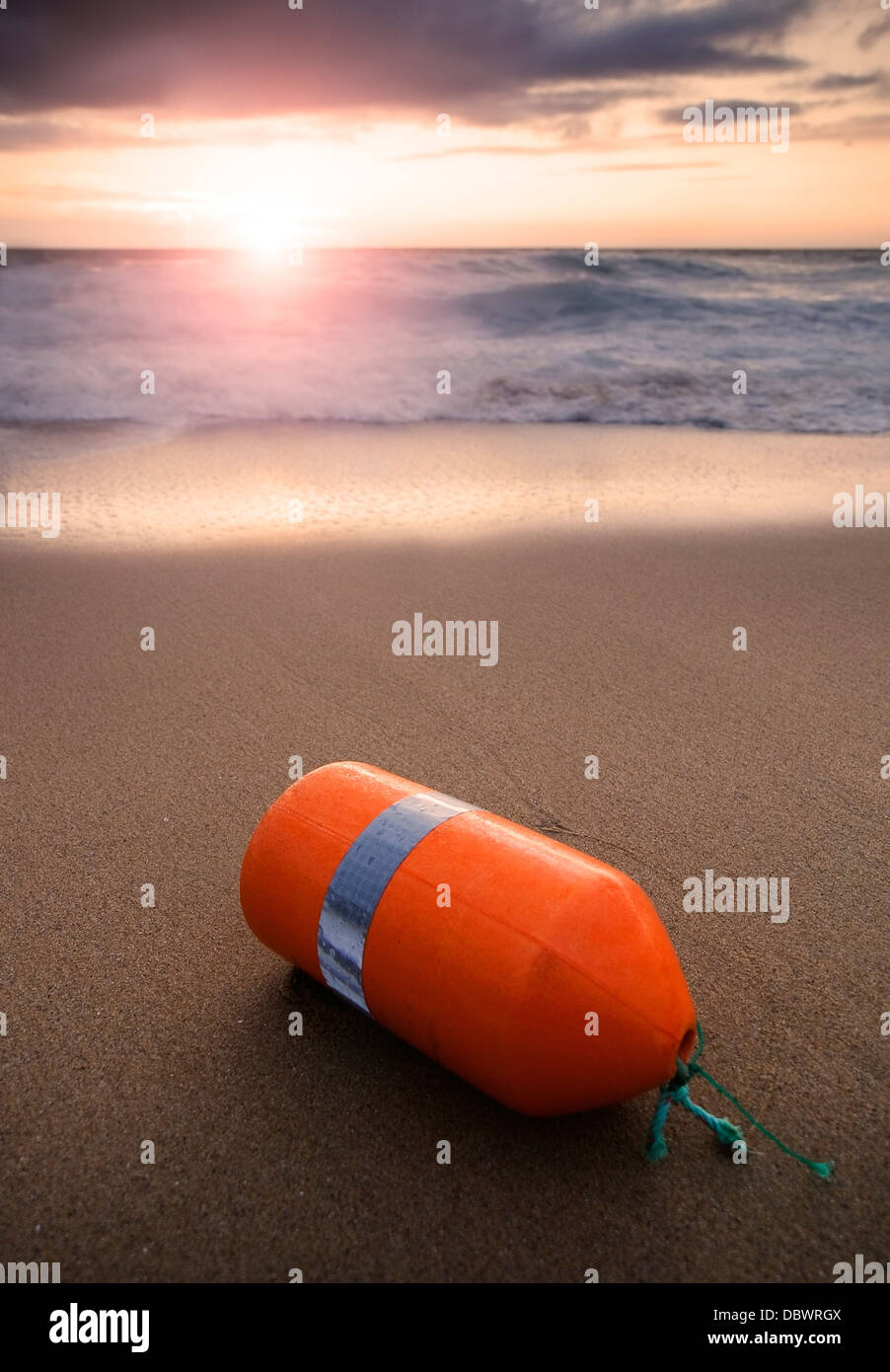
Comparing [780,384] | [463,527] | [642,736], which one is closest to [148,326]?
[780,384]

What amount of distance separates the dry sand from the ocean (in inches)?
234

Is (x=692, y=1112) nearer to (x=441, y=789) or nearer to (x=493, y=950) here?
(x=493, y=950)

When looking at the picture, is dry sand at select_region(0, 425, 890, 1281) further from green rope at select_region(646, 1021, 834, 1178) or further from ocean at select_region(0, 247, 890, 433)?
ocean at select_region(0, 247, 890, 433)

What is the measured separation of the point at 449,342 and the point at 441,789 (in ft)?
51.6

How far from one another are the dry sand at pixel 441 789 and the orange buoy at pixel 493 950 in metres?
0.27

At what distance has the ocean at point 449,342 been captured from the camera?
42.9ft

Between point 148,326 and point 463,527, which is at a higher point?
point 148,326

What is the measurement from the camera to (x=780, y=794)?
3686 mm

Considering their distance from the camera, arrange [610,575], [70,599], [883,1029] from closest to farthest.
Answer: [883,1029], [70,599], [610,575]

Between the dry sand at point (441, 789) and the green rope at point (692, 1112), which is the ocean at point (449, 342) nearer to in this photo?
the dry sand at point (441, 789)

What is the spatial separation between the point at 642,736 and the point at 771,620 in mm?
1585

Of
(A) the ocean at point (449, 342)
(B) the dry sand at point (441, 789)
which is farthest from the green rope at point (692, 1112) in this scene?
(A) the ocean at point (449, 342)

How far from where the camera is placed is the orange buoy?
2025mm
